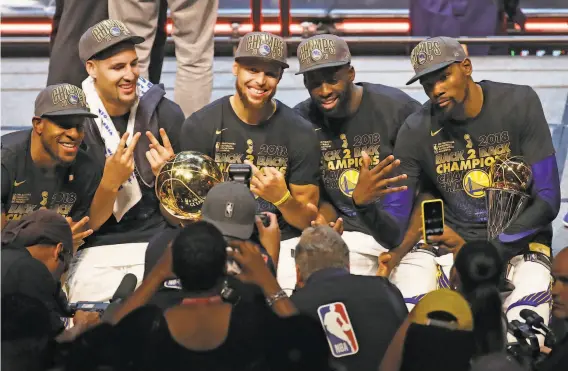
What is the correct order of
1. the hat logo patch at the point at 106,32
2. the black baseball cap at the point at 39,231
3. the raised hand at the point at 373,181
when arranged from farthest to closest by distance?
1. the hat logo patch at the point at 106,32
2. the raised hand at the point at 373,181
3. the black baseball cap at the point at 39,231

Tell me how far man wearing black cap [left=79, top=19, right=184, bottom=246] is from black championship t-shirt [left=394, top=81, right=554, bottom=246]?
3.78 feet

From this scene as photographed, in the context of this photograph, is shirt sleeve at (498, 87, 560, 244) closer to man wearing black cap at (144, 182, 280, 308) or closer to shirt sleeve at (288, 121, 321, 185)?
shirt sleeve at (288, 121, 321, 185)

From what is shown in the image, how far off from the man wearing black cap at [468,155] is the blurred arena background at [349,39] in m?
2.11

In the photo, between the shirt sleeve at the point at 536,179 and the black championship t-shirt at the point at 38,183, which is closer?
the black championship t-shirt at the point at 38,183

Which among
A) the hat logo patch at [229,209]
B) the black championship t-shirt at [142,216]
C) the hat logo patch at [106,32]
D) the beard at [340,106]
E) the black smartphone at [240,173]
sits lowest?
the black championship t-shirt at [142,216]

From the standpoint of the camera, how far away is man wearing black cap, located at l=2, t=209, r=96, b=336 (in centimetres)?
406

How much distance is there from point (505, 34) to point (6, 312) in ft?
21.1

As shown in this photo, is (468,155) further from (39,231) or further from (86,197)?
(39,231)

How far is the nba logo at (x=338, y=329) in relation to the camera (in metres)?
3.79

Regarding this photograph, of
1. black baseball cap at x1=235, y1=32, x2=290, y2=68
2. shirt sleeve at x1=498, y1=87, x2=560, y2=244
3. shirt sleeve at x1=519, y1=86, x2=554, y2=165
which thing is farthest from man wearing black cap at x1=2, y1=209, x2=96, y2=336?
shirt sleeve at x1=519, y1=86, x2=554, y2=165

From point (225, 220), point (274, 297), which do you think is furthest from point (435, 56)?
point (274, 297)

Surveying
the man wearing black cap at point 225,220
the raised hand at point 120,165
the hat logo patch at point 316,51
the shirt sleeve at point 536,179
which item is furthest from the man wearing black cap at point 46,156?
the shirt sleeve at point 536,179

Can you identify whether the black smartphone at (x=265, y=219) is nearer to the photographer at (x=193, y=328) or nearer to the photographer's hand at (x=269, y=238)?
the photographer's hand at (x=269, y=238)

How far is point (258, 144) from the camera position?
533 cm
